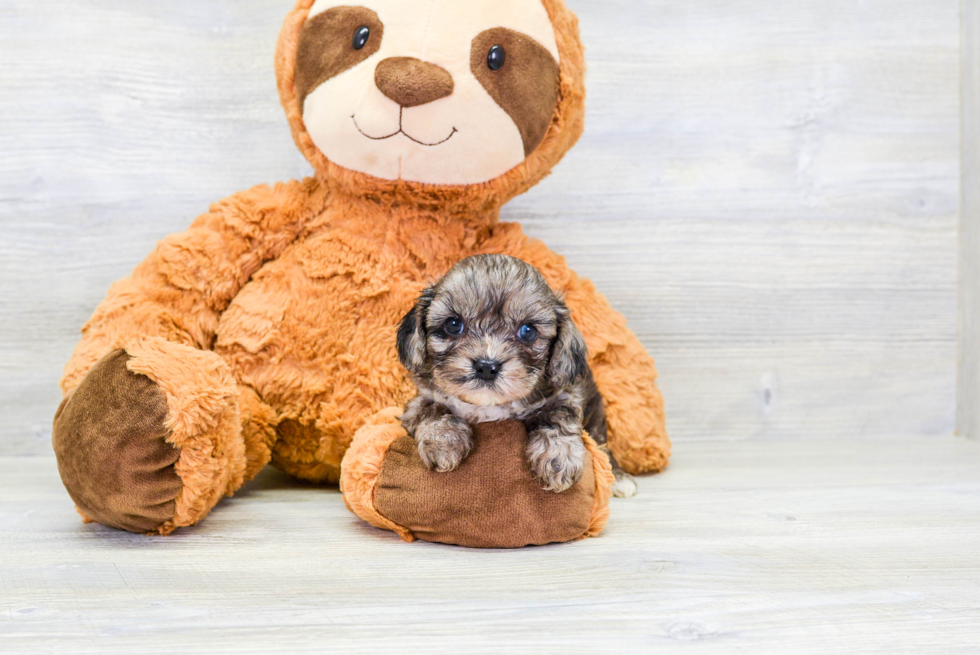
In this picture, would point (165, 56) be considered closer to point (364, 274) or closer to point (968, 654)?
point (364, 274)

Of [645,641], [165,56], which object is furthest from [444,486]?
[165,56]

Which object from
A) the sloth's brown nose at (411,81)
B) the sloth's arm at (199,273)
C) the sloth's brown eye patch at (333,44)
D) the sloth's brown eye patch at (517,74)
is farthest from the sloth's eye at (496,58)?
the sloth's arm at (199,273)

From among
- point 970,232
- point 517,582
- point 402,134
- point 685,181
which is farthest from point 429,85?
point 970,232

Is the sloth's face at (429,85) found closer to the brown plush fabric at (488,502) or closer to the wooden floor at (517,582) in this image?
the brown plush fabric at (488,502)

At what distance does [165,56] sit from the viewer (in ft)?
8.04

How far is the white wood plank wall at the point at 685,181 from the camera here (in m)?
2.43

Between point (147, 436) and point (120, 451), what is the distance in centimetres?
5

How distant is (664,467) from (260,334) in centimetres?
112

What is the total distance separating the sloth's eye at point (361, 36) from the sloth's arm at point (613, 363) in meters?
0.57

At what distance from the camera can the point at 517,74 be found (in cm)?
185

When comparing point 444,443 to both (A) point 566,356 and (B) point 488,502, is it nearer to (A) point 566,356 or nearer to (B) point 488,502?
(B) point 488,502

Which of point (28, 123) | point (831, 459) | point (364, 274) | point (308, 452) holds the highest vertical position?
point (28, 123)

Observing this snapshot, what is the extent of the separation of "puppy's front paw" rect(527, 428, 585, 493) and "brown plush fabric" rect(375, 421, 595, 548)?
2 centimetres

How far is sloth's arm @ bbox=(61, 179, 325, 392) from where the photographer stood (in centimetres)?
190
